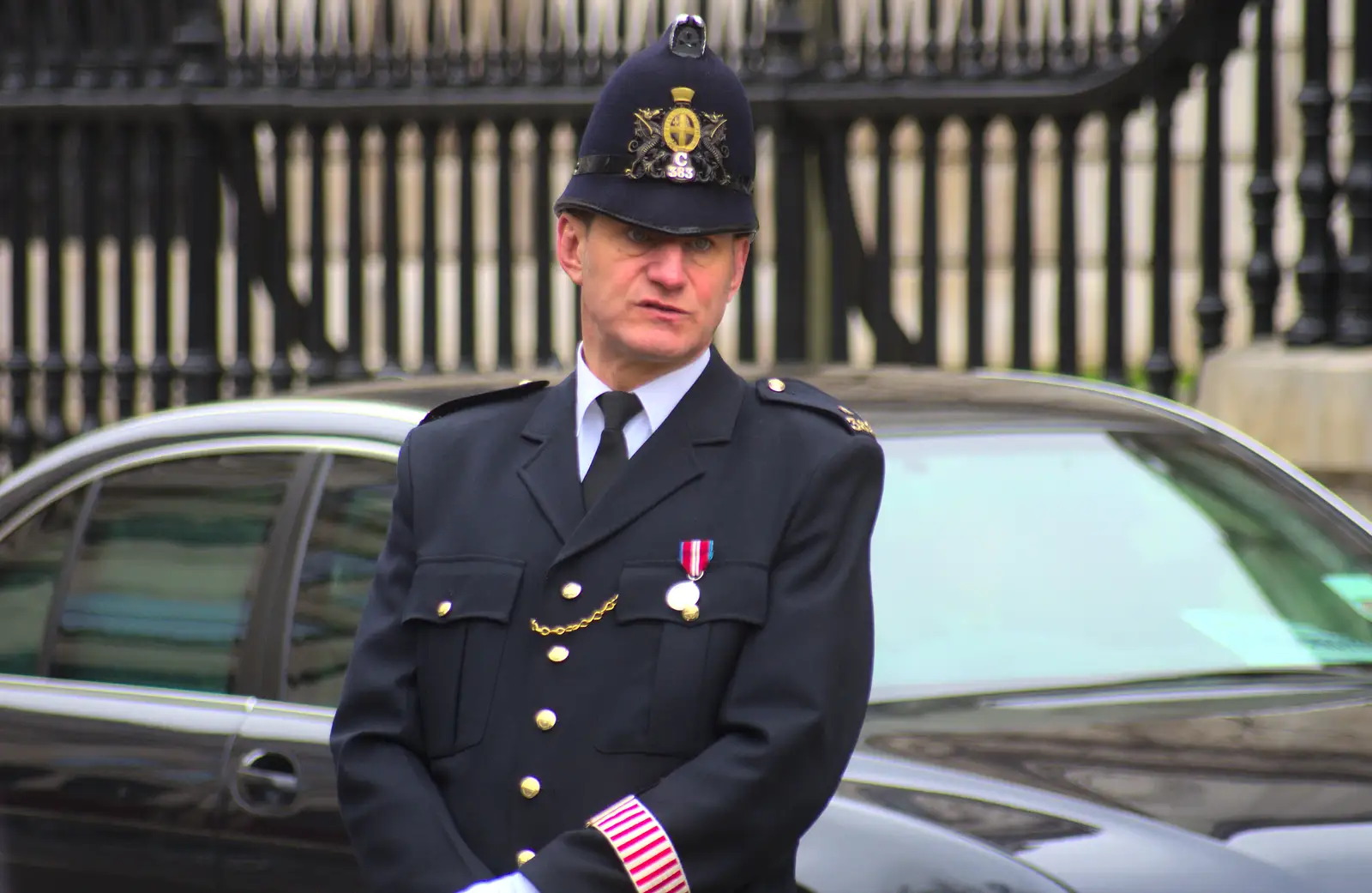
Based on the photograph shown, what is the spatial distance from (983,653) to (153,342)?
5.79m

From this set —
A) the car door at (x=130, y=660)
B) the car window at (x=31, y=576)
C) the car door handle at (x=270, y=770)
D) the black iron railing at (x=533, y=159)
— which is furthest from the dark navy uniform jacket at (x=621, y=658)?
the black iron railing at (x=533, y=159)

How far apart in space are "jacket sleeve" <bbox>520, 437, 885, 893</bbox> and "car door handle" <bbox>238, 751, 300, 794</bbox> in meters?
1.39

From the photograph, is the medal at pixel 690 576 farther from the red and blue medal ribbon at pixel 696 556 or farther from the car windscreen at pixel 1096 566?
the car windscreen at pixel 1096 566

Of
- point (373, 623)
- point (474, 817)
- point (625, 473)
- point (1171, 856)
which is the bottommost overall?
point (1171, 856)

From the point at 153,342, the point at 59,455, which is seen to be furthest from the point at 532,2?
the point at 59,455

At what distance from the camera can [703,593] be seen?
2211 mm

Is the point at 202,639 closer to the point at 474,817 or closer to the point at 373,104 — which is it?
the point at 474,817

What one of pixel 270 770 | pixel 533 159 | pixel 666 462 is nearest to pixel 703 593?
pixel 666 462

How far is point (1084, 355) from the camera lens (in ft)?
33.7

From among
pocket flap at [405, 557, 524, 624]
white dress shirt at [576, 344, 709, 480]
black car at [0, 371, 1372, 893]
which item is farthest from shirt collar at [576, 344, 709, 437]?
black car at [0, 371, 1372, 893]

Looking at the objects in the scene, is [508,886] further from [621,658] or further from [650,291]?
[650,291]

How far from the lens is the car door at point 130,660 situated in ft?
11.9

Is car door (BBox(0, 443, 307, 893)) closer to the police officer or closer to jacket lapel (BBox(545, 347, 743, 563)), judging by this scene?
the police officer

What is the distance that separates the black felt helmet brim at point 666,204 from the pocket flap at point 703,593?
0.35 m
